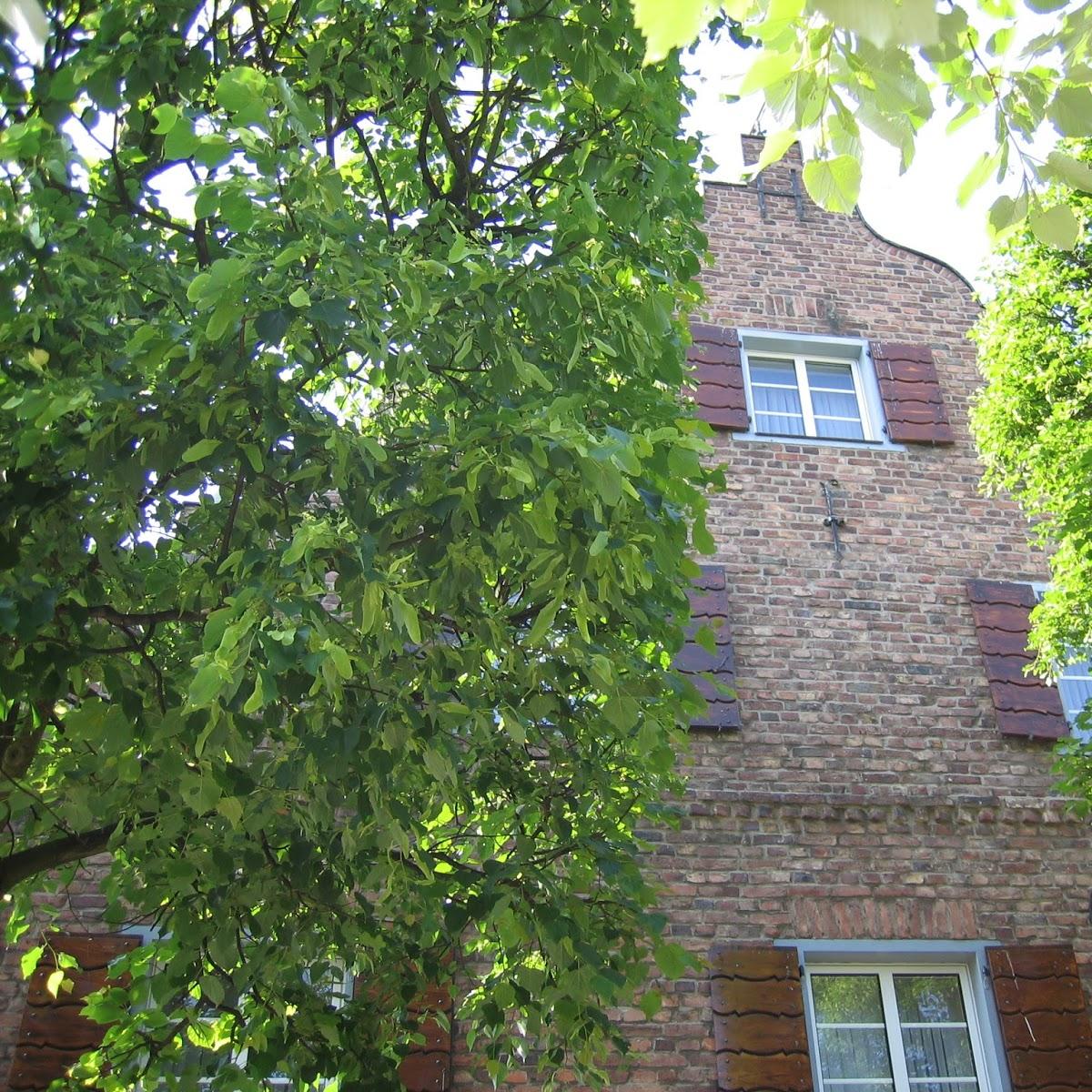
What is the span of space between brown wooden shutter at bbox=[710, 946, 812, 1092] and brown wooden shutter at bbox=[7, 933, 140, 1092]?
11.0ft

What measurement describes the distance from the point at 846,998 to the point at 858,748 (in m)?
1.57

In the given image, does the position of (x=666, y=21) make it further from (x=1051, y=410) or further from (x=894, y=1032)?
(x=894, y=1032)

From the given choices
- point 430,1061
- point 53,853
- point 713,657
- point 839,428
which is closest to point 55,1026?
point 430,1061

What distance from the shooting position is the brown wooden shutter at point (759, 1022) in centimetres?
639

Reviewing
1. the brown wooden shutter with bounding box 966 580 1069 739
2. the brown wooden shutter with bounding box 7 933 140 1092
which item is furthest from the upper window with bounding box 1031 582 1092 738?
the brown wooden shutter with bounding box 7 933 140 1092

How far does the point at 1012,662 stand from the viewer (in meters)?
8.15

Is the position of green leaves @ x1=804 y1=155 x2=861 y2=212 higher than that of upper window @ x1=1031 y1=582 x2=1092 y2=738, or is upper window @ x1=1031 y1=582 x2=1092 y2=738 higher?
upper window @ x1=1031 y1=582 x2=1092 y2=738

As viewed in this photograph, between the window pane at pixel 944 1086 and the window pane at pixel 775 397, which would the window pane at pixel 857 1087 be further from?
the window pane at pixel 775 397

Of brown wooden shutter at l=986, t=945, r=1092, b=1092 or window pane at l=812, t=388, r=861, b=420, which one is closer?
brown wooden shutter at l=986, t=945, r=1092, b=1092

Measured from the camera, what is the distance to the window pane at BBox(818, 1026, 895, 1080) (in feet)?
21.9

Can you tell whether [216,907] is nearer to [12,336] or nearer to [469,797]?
[469,797]

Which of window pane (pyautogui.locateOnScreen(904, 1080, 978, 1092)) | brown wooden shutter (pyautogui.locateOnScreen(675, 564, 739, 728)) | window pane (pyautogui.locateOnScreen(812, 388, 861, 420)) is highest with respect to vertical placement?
window pane (pyautogui.locateOnScreen(812, 388, 861, 420))

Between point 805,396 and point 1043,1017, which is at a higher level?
point 805,396

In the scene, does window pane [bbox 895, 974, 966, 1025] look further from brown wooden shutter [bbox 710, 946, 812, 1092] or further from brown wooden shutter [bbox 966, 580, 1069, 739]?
brown wooden shutter [bbox 966, 580, 1069, 739]
